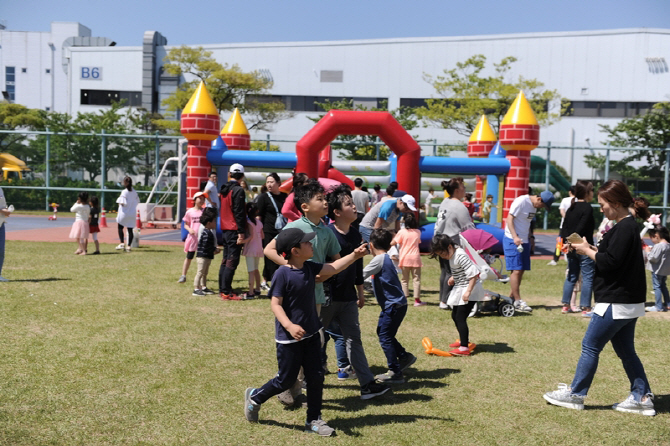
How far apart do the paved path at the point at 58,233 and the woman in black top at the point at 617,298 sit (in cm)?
1252

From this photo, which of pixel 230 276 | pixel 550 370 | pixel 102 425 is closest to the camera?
pixel 102 425

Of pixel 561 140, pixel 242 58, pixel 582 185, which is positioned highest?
pixel 242 58

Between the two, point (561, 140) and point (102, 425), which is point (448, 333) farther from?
point (561, 140)

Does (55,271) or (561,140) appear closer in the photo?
(55,271)

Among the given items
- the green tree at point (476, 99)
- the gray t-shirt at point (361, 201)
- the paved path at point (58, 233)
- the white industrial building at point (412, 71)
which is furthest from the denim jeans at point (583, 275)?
the green tree at point (476, 99)

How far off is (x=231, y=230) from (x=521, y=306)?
4.27m

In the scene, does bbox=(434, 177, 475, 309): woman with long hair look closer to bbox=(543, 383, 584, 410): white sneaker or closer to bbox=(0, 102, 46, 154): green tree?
bbox=(543, 383, 584, 410): white sneaker

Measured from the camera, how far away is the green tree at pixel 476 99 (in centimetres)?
3281

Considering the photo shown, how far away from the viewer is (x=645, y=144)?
28984 mm

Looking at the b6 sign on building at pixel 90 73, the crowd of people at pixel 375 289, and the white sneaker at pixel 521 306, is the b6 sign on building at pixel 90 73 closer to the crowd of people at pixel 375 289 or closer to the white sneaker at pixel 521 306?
the crowd of people at pixel 375 289

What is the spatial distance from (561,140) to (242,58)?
2062 cm

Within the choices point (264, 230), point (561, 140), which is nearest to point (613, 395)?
point (264, 230)

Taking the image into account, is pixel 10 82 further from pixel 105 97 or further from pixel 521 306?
pixel 521 306

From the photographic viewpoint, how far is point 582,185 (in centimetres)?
842
